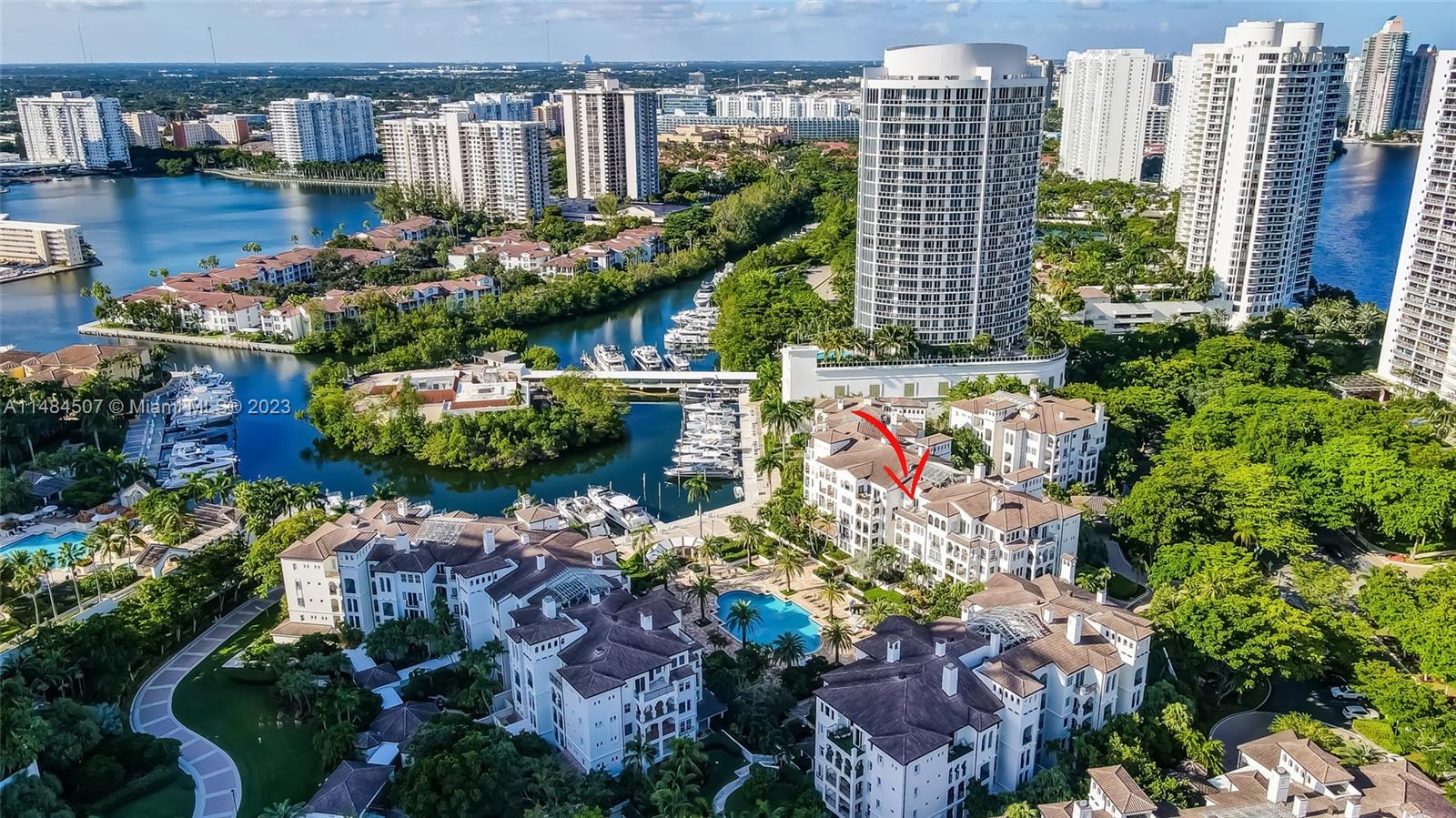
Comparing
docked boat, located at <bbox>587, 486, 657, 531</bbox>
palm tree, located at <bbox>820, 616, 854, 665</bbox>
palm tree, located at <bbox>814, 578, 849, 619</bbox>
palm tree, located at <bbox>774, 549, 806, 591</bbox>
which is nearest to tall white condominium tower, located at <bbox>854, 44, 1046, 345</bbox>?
docked boat, located at <bbox>587, 486, 657, 531</bbox>

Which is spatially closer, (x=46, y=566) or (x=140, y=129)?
(x=46, y=566)

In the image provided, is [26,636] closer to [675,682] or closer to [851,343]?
[675,682]

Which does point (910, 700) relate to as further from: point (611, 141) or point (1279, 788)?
point (611, 141)

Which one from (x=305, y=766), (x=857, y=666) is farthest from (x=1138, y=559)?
(x=305, y=766)

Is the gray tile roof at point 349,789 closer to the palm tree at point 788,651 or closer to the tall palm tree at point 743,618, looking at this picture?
the tall palm tree at point 743,618

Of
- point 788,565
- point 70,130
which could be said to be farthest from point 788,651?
point 70,130

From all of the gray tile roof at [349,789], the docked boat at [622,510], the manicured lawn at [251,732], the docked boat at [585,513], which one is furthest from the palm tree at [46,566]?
the docked boat at [622,510]
